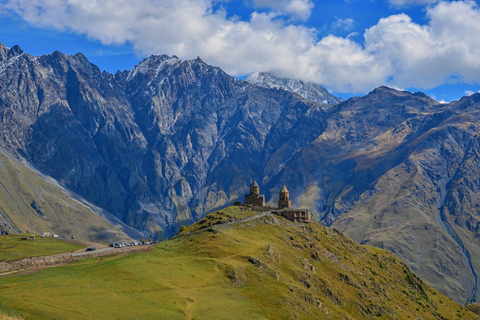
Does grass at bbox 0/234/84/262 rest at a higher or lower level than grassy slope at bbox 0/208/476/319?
higher

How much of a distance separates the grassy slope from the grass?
2636 cm

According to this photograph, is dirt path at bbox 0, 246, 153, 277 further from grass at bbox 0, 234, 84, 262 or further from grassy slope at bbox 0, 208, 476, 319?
grass at bbox 0, 234, 84, 262

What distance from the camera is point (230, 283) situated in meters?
121

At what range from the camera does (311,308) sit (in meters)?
126

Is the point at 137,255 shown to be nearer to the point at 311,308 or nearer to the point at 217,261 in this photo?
the point at 217,261

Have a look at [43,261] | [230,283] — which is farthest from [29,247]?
[230,283]

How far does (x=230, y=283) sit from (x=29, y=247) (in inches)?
2899

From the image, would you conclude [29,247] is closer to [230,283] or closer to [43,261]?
[43,261]

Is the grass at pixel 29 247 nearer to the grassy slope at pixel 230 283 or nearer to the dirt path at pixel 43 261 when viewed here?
the dirt path at pixel 43 261

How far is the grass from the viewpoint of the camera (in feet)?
470

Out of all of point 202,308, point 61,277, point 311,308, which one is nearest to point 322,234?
point 311,308

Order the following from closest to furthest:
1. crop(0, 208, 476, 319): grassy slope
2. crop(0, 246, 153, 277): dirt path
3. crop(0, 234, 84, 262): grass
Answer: crop(0, 208, 476, 319): grassy slope → crop(0, 246, 153, 277): dirt path → crop(0, 234, 84, 262): grass

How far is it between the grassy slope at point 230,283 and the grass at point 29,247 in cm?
2636

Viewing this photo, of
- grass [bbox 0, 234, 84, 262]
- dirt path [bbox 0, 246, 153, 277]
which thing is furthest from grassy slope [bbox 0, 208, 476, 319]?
grass [bbox 0, 234, 84, 262]
